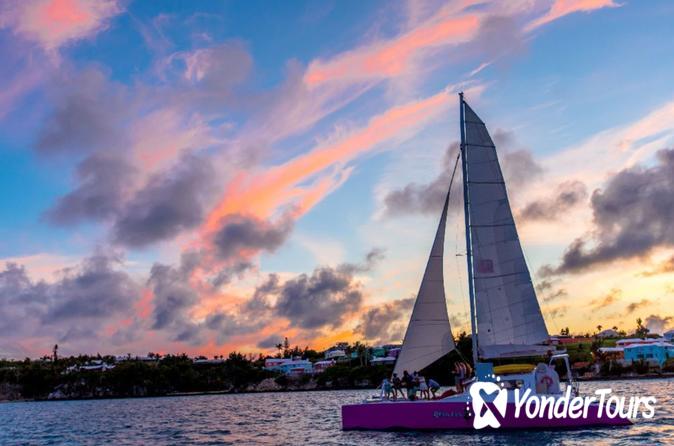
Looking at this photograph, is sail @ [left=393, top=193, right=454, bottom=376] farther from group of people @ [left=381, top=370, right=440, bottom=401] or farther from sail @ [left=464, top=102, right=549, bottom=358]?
sail @ [left=464, top=102, right=549, bottom=358]

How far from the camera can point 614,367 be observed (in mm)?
126438

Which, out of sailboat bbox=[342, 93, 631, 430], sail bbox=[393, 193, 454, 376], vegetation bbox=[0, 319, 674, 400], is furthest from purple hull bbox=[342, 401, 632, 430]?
vegetation bbox=[0, 319, 674, 400]

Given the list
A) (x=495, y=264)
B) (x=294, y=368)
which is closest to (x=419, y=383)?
(x=495, y=264)

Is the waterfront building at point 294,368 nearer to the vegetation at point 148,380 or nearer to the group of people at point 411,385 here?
the vegetation at point 148,380

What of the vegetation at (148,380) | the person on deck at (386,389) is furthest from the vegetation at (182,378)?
the person on deck at (386,389)

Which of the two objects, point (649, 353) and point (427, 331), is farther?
point (649, 353)

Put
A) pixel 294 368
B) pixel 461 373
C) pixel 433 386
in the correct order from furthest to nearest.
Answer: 1. pixel 294 368
2. pixel 433 386
3. pixel 461 373

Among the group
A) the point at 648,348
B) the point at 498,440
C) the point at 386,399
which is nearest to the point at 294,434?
the point at 386,399

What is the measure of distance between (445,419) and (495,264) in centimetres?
799

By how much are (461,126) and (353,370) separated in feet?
375

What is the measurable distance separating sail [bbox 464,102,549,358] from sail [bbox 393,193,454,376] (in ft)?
7.46

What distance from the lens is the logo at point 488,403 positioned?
3161 cm

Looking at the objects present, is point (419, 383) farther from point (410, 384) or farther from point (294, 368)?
point (294, 368)

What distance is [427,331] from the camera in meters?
35.3
